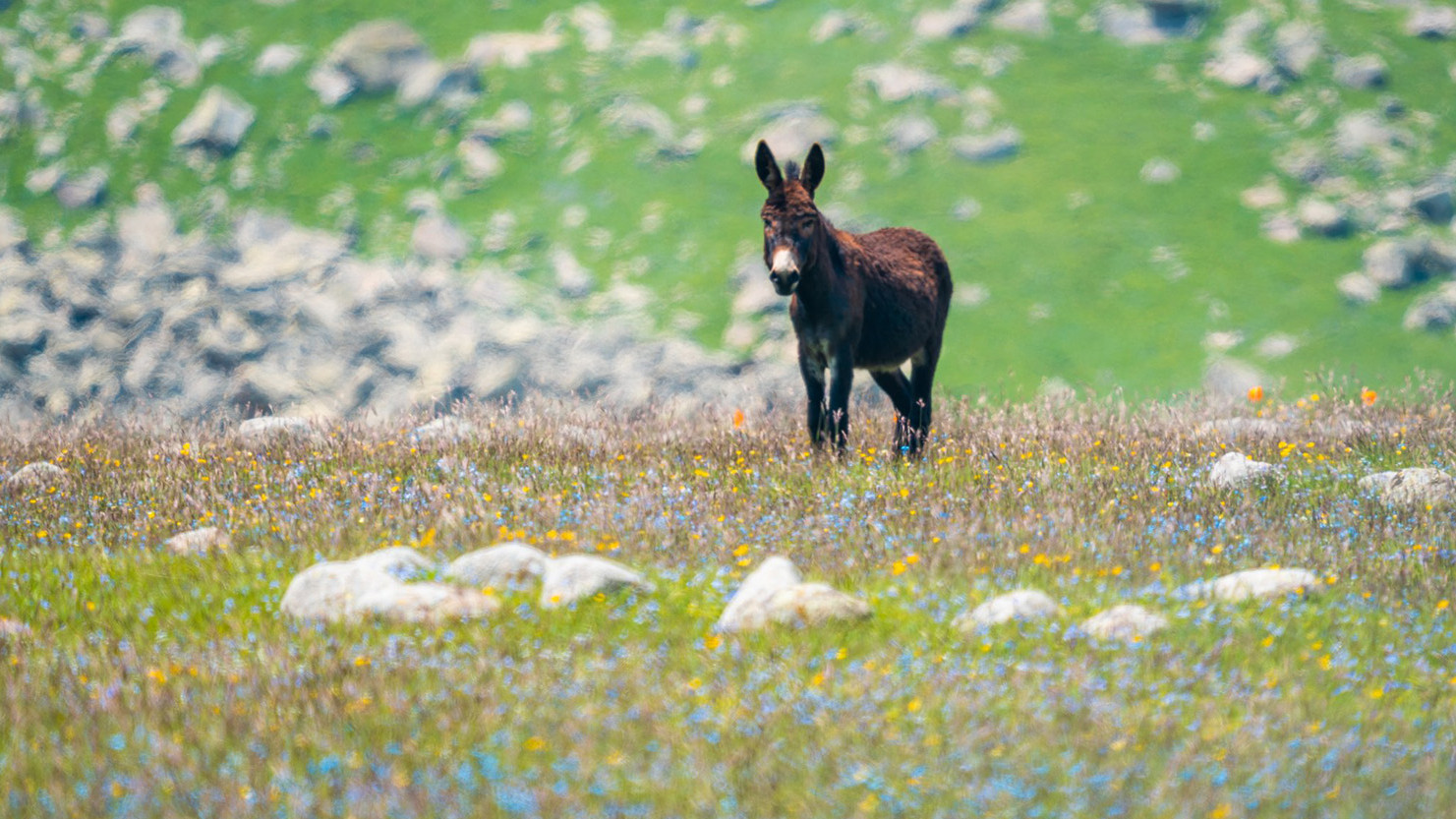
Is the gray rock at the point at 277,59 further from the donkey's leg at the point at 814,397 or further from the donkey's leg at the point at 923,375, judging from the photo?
the donkey's leg at the point at 814,397

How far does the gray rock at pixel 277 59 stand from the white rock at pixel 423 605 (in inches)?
473

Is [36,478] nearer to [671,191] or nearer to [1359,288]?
[671,191]

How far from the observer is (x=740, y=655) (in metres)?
4.82

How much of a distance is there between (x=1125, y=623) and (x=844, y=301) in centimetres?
421

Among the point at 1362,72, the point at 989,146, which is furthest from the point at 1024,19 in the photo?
the point at 1362,72

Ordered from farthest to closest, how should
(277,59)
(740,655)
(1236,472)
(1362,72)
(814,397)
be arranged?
(277,59) → (1362,72) → (814,397) → (1236,472) → (740,655)

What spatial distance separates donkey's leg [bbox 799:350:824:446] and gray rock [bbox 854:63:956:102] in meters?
6.44

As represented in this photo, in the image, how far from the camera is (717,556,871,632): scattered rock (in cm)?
509

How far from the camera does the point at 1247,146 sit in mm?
13453

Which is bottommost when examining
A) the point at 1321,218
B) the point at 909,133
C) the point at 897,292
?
the point at 1321,218

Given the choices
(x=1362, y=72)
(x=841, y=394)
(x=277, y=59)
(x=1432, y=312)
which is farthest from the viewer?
(x=277, y=59)

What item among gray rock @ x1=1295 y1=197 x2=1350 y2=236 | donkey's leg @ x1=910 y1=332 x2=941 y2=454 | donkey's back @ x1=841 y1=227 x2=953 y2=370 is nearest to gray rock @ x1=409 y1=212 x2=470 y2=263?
donkey's back @ x1=841 y1=227 x2=953 y2=370

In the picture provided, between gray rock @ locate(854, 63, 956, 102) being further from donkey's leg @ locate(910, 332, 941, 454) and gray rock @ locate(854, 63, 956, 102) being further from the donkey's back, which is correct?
donkey's leg @ locate(910, 332, 941, 454)

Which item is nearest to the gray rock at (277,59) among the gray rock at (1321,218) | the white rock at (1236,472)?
the gray rock at (1321,218)
